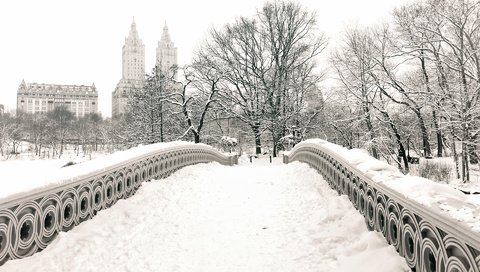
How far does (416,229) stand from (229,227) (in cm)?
282

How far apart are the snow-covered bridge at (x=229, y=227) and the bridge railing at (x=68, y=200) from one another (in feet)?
0.04

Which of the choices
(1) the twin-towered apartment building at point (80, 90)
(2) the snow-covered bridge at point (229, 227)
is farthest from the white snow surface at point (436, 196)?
(1) the twin-towered apartment building at point (80, 90)

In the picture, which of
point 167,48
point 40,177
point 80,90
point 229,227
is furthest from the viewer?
point 80,90

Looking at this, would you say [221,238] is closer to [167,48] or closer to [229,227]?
[229,227]

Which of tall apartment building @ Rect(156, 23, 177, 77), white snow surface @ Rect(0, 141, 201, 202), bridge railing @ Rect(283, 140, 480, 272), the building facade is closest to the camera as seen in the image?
bridge railing @ Rect(283, 140, 480, 272)

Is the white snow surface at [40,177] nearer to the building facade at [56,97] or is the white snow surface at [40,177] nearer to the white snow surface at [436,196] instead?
the white snow surface at [436,196]

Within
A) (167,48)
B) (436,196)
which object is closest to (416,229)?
(436,196)

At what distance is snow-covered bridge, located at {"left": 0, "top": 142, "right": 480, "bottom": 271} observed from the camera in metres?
2.74

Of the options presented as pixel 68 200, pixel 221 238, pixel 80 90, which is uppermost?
pixel 80 90

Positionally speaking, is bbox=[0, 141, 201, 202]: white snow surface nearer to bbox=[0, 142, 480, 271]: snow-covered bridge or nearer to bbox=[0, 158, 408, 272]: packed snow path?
bbox=[0, 142, 480, 271]: snow-covered bridge

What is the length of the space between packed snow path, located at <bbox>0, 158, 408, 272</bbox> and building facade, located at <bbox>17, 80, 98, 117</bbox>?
151838mm

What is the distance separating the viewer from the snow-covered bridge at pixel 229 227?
2.74 meters

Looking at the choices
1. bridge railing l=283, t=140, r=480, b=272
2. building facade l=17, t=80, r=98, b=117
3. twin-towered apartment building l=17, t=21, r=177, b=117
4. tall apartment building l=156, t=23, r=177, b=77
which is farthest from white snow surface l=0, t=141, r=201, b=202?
building facade l=17, t=80, r=98, b=117

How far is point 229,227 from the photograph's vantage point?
16.1 feet
